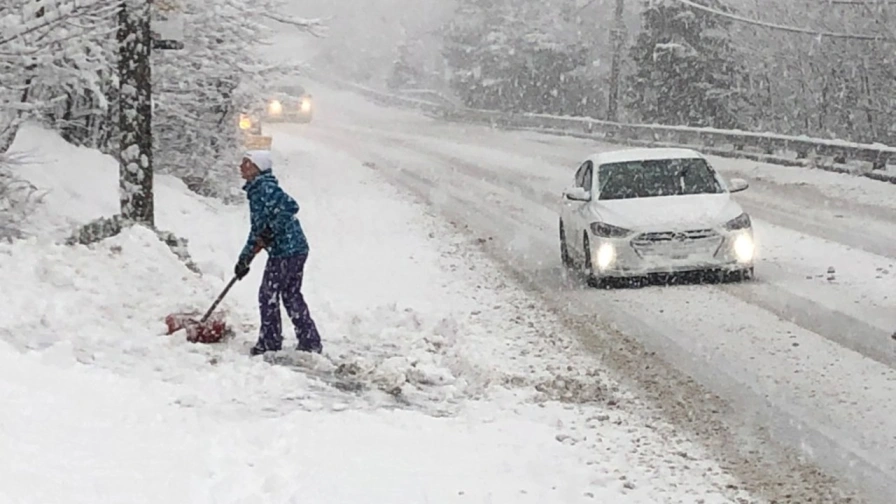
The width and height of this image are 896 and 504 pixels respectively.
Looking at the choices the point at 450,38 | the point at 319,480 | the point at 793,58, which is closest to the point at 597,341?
the point at 319,480

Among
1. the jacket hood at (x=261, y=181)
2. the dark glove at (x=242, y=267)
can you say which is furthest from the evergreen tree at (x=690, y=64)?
the dark glove at (x=242, y=267)

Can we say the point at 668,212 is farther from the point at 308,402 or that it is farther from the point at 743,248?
the point at 308,402

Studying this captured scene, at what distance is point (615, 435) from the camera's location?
761 cm

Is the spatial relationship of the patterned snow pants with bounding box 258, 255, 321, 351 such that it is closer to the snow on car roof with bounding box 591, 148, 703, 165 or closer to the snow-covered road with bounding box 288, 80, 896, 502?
the snow-covered road with bounding box 288, 80, 896, 502

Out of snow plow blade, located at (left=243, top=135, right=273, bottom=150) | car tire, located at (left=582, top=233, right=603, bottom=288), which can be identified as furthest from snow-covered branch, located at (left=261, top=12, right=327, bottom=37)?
snow plow blade, located at (left=243, top=135, right=273, bottom=150)

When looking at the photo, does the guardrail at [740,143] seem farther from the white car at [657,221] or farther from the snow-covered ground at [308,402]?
the snow-covered ground at [308,402]

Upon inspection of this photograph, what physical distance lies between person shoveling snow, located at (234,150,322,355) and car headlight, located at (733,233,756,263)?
18.5ft

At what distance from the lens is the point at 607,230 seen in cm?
1334

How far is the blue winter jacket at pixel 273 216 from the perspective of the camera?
9305mm

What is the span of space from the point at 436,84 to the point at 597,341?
78.4m

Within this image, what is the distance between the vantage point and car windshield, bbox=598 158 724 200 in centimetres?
1435

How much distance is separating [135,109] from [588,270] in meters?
5.26

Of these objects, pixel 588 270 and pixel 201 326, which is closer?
pixel 201 326

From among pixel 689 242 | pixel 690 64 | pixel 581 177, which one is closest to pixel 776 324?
pixel 689 242
